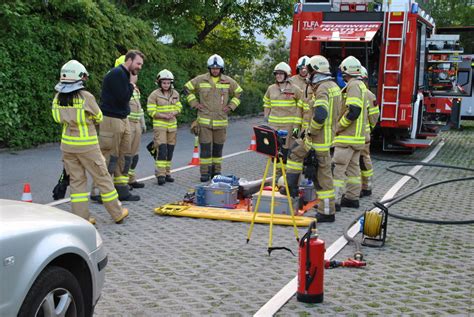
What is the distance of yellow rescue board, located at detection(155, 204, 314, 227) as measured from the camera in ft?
25.7

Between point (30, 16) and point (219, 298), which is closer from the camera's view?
point (219, 298)

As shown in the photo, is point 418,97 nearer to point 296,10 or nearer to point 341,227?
point 296,10

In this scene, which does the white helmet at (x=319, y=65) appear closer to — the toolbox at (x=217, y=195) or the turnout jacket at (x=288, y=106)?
the toolbox at (x=217, y=195)

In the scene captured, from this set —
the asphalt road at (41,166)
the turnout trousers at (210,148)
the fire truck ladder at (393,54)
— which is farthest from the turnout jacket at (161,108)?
the fire truck ladder at (393,54)

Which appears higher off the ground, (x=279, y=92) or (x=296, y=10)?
(x=296, y=10)

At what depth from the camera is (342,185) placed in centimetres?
895

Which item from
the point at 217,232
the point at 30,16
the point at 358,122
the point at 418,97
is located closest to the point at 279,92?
the point at 358,122

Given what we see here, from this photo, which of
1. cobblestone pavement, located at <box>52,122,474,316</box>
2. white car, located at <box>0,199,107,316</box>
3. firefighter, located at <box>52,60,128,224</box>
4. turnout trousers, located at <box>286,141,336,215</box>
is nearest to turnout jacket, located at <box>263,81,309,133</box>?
cobblestone pavement, located at <box>52,122,474,316</box>

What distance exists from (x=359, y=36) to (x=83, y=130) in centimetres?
745

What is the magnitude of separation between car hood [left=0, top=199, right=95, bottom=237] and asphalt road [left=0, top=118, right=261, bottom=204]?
4.94 meters

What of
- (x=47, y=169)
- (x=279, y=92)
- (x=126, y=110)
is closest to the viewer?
(x=126, y=110)

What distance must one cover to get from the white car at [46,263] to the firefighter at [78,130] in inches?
122

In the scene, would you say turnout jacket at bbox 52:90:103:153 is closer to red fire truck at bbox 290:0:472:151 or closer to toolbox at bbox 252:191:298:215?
toolbox at bbox 252:191:298:215

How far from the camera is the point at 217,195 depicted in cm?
866
